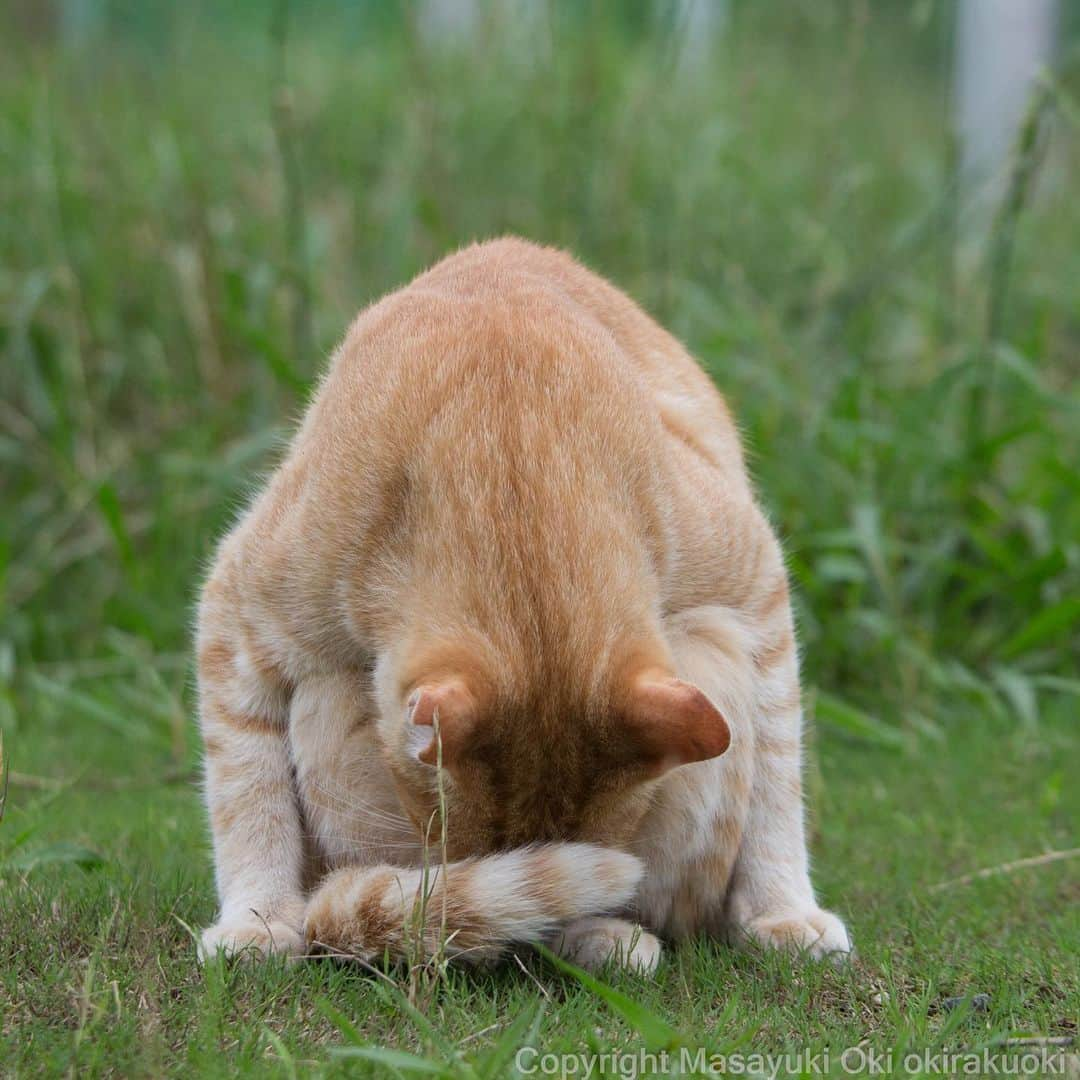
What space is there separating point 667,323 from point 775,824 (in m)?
2.86

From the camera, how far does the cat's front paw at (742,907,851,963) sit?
2771 millimetres

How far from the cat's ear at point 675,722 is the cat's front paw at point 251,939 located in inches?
31.4

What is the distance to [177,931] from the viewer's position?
109 inches

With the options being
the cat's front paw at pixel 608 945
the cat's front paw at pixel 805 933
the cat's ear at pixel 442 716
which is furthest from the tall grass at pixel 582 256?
the cat's ear at pixel 442 716

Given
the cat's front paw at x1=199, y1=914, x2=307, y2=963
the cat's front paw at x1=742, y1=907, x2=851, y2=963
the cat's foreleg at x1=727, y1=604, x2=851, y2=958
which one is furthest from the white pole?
the cat's front paw at x1=199, y1=914, x2=307, y2=963

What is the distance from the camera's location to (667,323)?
5539 mm

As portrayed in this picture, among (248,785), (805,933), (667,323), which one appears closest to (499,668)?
(248,785)

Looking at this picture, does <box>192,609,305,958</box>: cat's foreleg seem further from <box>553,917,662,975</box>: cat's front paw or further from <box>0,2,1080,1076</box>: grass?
<box>553,917,662,975</box>: cat's front paw

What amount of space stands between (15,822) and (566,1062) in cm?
199

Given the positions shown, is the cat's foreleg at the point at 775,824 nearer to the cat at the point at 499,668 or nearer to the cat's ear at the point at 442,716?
the cat at the point at 499,668

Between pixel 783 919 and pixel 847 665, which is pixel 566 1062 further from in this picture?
pixel 847 665

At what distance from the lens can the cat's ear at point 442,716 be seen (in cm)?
215

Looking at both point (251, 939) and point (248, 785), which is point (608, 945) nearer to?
point (251, 939)

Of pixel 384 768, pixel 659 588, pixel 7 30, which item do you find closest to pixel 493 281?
pixel 659 588
